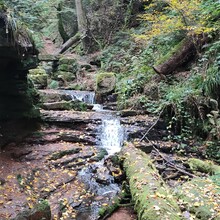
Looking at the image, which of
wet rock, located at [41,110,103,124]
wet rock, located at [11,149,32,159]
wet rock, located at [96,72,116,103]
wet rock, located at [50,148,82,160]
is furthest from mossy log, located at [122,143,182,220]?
wet rock, located at [96,72,116,103]

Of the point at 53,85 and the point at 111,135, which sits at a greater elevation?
the point at 53,85

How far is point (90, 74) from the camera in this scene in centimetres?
1647

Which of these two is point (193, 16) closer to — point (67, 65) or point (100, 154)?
point (100, 154)

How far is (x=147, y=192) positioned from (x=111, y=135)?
15.8 feet

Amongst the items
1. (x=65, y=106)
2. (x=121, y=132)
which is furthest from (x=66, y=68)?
(x=121, y=132)

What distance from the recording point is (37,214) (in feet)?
14.7

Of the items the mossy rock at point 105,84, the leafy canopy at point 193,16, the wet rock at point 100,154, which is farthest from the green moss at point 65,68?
the wet rock at point 100,154

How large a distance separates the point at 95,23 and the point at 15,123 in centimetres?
1298

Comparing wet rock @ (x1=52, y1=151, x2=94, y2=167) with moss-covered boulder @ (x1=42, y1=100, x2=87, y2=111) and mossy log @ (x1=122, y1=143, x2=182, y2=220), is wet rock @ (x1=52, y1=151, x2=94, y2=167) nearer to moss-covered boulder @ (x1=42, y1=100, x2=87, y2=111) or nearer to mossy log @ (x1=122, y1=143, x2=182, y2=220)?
mossy log @ (x1=122, y1=143, x2=182, y2=220)

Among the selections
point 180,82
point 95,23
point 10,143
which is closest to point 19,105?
point 10,143

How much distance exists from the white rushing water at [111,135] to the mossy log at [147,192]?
2.50 metres

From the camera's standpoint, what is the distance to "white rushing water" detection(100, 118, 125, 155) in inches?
355

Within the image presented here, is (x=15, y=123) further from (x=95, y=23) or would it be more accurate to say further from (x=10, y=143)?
(x=95, y=23)

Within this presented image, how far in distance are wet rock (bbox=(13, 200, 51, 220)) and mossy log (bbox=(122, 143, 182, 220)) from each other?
1446mm
